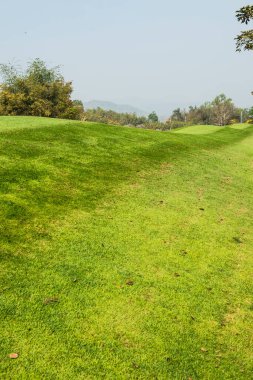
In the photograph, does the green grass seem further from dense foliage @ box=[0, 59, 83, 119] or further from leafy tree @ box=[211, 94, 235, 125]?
leafy tree @ box=[211, 94, 235, 125]

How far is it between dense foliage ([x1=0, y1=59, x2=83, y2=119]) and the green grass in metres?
36.9

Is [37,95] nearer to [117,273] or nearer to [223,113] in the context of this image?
[117,273]


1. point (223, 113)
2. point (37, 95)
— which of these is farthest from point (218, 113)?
point (37, 95)

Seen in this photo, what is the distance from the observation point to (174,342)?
16.4ft

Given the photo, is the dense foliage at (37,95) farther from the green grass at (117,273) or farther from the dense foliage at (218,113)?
the dense foliage at (218,113)

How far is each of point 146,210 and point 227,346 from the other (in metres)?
4.87

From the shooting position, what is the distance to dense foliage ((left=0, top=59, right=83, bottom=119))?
46906 millimetres

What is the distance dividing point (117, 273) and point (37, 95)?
4859 cm

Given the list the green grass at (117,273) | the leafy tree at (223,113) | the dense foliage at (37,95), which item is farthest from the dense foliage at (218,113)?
the green grass at (117,273)

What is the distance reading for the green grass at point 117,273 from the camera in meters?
4.64

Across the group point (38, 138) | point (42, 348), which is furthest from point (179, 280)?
point (38, 138)

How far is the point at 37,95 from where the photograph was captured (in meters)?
50.5

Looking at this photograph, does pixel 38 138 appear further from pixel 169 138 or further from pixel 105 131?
pixel 169 138

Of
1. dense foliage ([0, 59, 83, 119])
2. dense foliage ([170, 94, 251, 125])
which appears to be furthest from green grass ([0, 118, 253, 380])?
dense foliage ([170, 94, 251, 125])
